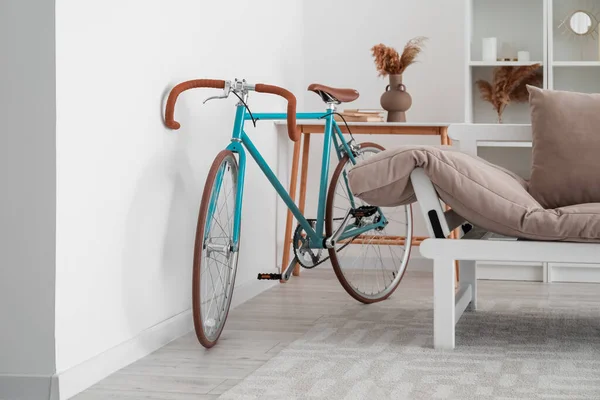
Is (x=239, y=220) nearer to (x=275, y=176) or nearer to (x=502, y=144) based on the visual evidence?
(x=275, y=176)

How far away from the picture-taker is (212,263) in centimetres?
321

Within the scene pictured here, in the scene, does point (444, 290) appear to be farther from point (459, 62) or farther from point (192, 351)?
point (459, 62)

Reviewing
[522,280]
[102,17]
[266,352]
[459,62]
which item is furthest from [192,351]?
[459,62]

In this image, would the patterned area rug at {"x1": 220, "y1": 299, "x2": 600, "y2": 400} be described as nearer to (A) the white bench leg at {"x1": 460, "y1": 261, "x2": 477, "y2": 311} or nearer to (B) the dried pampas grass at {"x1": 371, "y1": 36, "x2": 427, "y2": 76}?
(A) the white bench leg at {"x1": 460, "y1": 261, "x2": 477, "y2": 311}

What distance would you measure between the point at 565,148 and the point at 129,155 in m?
1.51

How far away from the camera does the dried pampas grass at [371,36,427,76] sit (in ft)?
15.0

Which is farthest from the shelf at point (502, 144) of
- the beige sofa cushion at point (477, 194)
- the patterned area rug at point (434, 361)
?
the beige sofa cushion at point (477, 194)

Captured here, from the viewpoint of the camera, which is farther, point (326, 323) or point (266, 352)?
point (326, 323)

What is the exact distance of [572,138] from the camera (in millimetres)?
3080

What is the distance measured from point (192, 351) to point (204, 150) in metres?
0.83

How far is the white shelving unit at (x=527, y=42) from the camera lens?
15.5 feet
